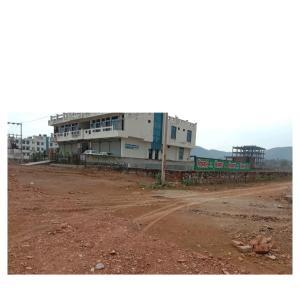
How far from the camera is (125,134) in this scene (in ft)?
77.2

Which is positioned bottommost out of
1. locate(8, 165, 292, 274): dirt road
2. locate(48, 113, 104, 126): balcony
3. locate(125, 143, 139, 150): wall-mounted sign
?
locate(8, 165, 292, 274): dirt road

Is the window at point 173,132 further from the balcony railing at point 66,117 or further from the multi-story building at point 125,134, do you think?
the balcony railing at point 66,117

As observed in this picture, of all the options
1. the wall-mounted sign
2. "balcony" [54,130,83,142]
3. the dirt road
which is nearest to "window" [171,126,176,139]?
the wall-mounted sign

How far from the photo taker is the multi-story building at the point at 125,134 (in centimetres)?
2402

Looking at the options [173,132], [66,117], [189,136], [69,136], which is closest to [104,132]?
[69,136]

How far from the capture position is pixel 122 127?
77.5 feet

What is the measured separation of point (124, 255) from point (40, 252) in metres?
1.17

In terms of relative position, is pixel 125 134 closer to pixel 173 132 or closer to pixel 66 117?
pixel 173 132

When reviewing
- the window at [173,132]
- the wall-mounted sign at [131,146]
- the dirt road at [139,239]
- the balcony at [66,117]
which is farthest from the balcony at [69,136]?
the dirt road at [139,239]

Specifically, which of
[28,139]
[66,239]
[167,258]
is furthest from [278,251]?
[28,139]

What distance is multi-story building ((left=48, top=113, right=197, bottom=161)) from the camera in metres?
24.0

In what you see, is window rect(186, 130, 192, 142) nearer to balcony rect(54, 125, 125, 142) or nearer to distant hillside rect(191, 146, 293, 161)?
distant hillside rect(191, 146, 293, 161)

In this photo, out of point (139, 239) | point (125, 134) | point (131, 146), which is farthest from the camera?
point (131, 146)

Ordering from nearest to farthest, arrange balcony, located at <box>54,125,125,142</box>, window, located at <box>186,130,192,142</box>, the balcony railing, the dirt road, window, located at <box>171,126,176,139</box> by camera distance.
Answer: the dirt road, balcony, located at <box>54,125,125,142</box>, the balcony railing, window, located at <box>171,126,176,139</box>, window, located at <box>186,130,192,142</box>
